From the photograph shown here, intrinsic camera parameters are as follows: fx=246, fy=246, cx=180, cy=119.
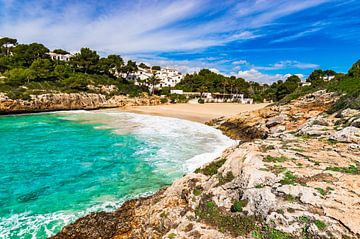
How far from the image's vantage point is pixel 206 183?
1016cm

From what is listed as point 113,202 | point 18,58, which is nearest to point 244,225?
point 113,202

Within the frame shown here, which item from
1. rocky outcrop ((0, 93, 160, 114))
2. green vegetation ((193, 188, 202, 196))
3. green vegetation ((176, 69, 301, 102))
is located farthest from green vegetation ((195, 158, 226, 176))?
green vegetation ((176, 69, 301, 102))

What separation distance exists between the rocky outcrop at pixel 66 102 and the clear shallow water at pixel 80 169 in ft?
78.6

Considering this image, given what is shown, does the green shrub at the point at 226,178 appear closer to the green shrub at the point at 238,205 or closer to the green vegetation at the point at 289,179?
the green shrub at the point at 238,205

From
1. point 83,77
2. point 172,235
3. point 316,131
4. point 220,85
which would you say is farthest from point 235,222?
point 220,85

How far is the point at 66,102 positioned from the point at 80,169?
1867 inches

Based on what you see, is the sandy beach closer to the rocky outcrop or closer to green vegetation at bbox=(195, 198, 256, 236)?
the rocky outcrop

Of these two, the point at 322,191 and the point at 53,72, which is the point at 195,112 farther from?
the point at 322,191

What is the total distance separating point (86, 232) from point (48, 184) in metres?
6.84

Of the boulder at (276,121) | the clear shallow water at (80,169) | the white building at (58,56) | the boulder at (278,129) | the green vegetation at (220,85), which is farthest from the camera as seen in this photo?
the white building at (58,56)

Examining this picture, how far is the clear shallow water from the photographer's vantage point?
1115 cm

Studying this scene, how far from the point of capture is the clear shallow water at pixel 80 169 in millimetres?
11153

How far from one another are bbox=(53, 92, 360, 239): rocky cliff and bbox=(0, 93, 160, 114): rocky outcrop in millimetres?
50713

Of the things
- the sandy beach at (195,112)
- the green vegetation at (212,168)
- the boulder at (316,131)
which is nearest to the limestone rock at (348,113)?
the boulder at (316,131)
